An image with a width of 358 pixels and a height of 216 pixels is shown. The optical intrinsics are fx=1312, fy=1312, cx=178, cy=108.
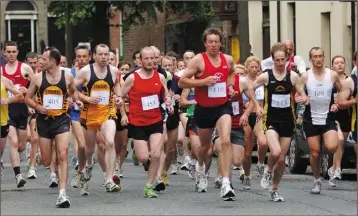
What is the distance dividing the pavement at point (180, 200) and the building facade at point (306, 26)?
1325cm

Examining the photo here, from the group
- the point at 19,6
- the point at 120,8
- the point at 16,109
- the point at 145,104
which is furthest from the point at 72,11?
the point at 145,104

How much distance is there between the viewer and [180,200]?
49.9 ft

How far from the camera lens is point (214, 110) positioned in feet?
50.4

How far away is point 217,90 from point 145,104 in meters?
1.09

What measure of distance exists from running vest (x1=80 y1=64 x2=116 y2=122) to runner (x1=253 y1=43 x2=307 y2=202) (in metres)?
1.95

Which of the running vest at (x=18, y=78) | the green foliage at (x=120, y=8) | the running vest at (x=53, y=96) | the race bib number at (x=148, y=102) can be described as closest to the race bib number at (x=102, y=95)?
the race bib number at (x=148, y=102)

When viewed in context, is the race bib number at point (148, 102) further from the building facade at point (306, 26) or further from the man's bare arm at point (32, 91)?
the building facade at point (306, 26)

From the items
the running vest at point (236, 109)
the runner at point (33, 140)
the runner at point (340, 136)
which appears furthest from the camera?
the runner at point (33, 140)

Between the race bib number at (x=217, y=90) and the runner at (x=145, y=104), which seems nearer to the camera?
the race bib number at (x=217, y=90)

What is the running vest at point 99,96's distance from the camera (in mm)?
16422

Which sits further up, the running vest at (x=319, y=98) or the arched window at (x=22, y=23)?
the arched window at (x=22, y=23)

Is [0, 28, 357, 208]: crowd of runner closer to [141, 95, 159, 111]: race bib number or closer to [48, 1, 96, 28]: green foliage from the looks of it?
[141, 95, 159, 111]: race bib number

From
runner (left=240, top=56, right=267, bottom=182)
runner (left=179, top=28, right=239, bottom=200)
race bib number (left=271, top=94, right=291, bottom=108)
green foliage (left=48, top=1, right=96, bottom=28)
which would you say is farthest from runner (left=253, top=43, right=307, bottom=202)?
green foliage (left=48, top=1, right=96, bottom=28)

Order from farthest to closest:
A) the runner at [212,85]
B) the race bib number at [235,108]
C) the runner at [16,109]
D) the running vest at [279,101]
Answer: the runner at [16,109] → the race bib number at [235,108] → the running vest at [279,101] → the runner at [212,85]
